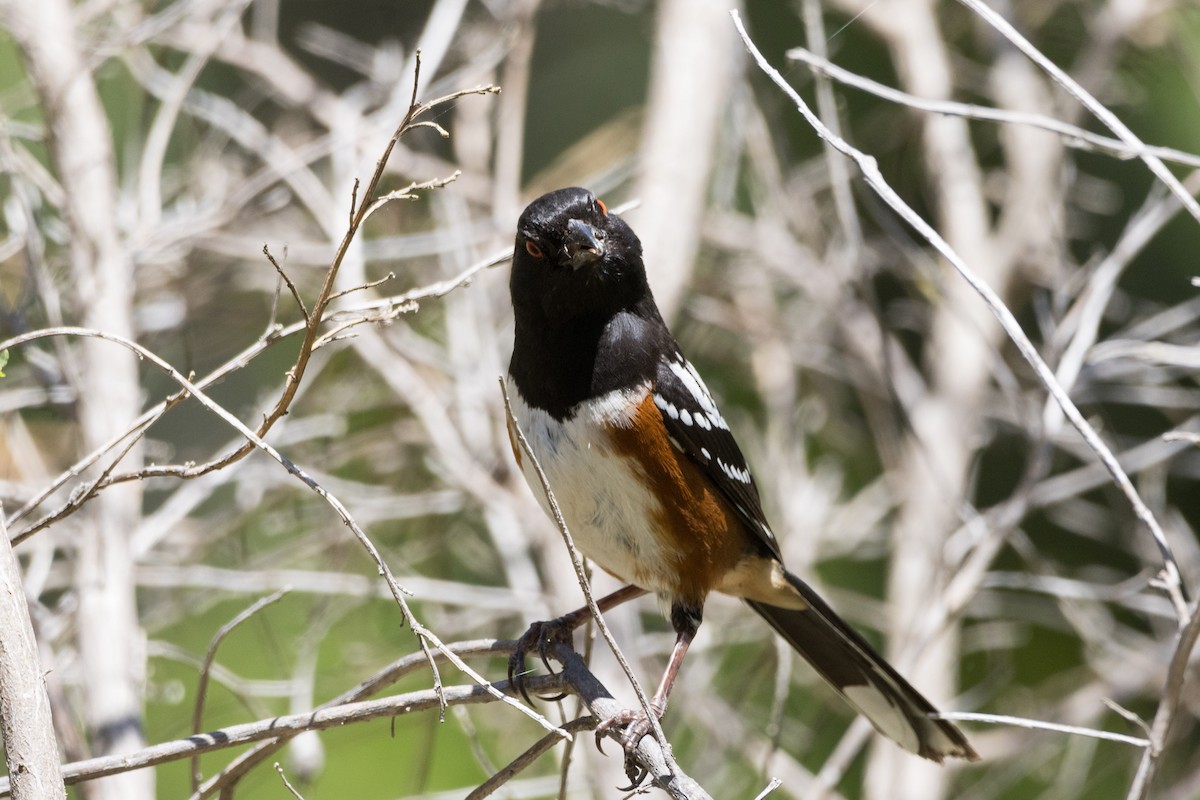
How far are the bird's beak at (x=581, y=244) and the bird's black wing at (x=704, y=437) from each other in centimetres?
31

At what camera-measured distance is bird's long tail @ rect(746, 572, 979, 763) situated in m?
2.59

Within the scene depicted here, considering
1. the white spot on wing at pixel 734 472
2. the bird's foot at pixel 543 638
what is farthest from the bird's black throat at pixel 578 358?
the bird's foot at pixel 543 638

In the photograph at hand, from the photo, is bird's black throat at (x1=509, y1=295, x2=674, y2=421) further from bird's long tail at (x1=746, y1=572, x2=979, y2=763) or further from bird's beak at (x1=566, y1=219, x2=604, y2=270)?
bird's long tail at (x1=746, y1=572, x2=979, y2=763)

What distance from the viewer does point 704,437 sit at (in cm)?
245

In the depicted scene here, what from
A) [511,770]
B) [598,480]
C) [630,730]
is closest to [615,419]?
[598,480]

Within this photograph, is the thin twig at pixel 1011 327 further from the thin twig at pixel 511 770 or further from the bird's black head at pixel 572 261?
the thin twig at pixel 511 770

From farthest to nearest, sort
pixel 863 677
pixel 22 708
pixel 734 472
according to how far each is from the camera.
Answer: pixel 863 677
pixel 734 472
pixel 22 708

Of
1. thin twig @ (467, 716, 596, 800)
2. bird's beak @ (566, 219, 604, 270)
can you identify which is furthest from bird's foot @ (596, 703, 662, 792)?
bird's beak @ (566, 219, 604, 270)

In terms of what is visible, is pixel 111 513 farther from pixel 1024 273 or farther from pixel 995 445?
pixel 995 445

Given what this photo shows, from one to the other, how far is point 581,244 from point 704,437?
0.50 metres

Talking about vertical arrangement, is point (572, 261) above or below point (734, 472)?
above

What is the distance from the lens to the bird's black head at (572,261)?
2.21m

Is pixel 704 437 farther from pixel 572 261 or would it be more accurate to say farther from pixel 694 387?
pixel 572 261

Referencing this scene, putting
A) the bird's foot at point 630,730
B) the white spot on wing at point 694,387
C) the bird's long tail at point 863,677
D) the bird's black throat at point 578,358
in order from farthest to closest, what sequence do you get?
the bird's long tail at point 863,677
the white spot on wing at point 694,387
the bird's black throat at point 578,358
the bird's foot at point 630,730
